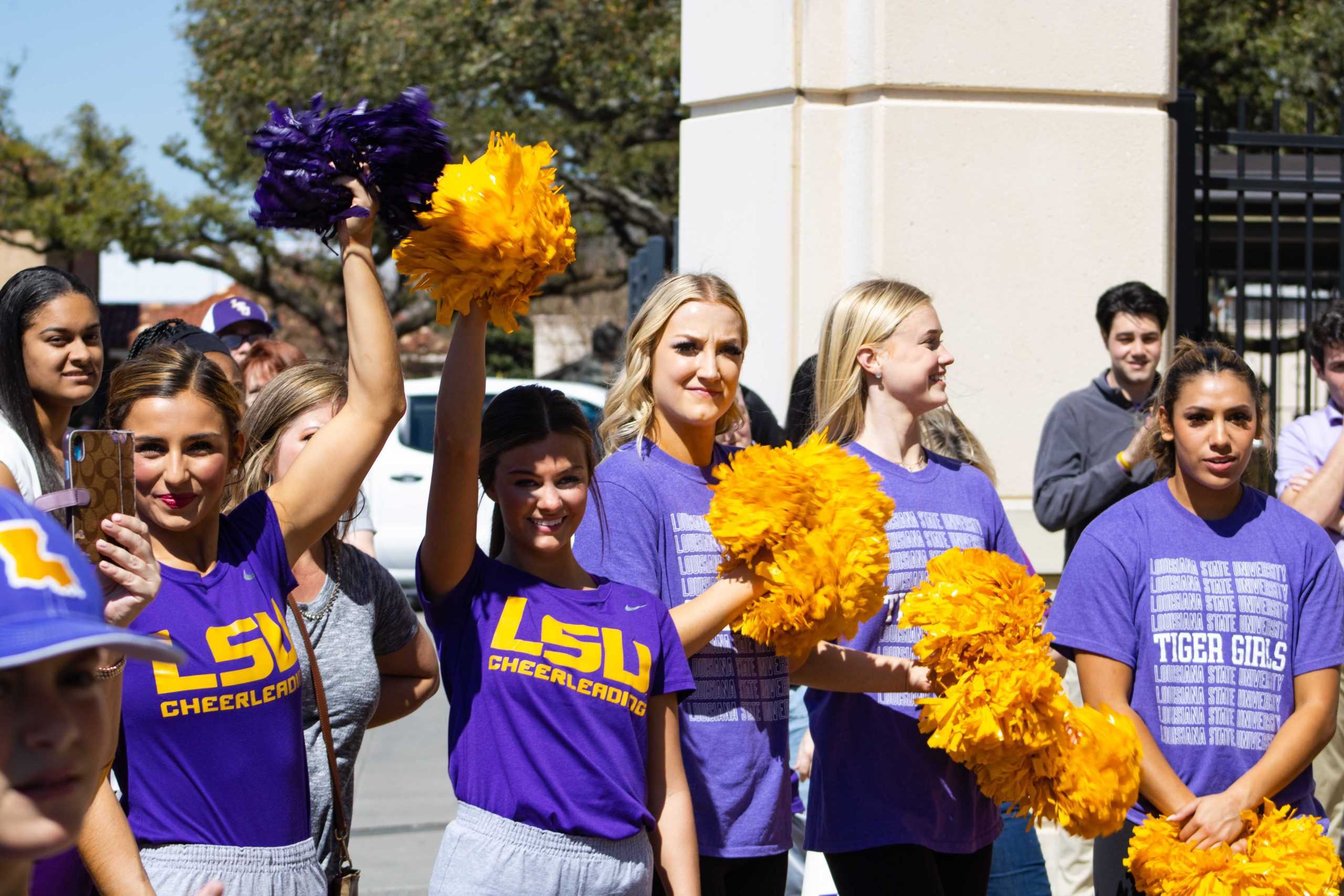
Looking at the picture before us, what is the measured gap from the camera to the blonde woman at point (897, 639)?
3.28 meters

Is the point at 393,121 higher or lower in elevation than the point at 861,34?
lower

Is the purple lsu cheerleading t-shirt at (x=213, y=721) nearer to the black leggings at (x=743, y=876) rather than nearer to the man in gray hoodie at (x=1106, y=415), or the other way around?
the black leggings at (x=743, y=876)

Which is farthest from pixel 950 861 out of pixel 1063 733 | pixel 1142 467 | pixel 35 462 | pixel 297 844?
pixel 35 462

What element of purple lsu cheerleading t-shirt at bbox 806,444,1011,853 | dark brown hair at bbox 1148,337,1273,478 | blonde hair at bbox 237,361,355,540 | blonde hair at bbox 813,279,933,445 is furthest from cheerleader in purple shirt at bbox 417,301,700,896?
dark brown hair at bbox 1148,337,1273,478

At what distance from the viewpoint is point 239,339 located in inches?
208

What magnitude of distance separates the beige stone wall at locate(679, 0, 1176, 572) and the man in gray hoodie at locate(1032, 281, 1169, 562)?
1.11 feet

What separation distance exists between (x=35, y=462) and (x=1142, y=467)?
3361mm

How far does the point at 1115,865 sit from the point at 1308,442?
7.40ft

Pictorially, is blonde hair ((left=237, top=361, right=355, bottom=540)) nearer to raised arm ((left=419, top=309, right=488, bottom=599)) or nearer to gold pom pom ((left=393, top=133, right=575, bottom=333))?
raised arm ((left=419, top=309, right=488, bottom=599))

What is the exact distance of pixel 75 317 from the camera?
3502 mm

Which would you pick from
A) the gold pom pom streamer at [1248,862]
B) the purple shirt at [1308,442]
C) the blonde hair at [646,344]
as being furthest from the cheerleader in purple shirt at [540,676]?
the purple shirt at [1308,442]

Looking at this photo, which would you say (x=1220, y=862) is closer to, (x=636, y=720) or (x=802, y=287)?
(x=636, y=720)

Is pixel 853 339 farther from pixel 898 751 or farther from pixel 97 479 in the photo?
pixel 97 479

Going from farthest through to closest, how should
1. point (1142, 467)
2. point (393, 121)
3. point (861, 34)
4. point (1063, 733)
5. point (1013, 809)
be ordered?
point (861, 34) → point (1142, 467) → point (1013, 809) → point (1063, 733) → point (393, 121)
